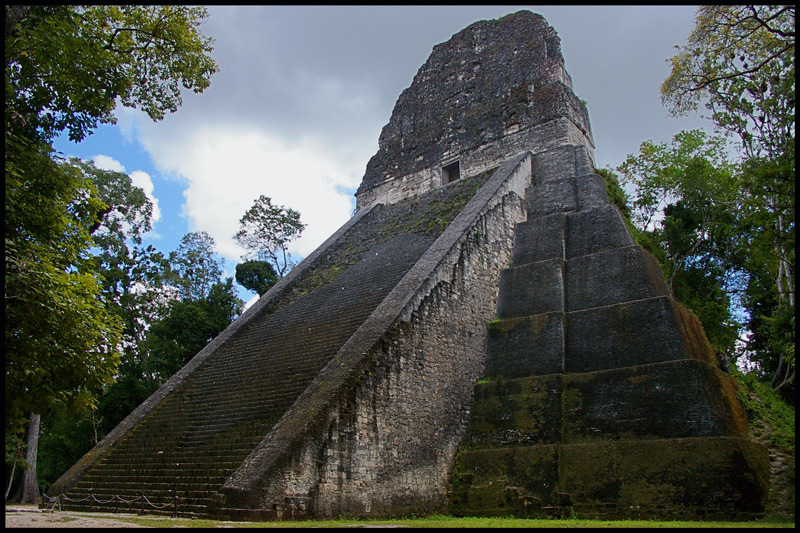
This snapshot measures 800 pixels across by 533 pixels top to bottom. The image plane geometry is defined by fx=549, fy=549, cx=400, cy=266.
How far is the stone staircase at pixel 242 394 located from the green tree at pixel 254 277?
7.90m

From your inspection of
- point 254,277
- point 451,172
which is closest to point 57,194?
point 451,172

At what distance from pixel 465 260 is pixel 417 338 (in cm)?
231

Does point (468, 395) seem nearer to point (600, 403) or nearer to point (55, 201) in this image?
point (600, 403)

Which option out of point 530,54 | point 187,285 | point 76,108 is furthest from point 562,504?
point 187,285

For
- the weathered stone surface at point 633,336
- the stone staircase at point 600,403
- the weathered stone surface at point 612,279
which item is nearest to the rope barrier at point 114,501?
the stone staircase at point 600,403

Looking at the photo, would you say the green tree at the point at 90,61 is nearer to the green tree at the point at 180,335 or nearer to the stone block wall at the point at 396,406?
the stone block wall at the point at 396,406

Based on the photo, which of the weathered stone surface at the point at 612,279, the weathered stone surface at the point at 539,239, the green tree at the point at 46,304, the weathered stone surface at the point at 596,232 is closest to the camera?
the green tree at the point at 46,304

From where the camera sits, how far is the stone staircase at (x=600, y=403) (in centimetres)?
696

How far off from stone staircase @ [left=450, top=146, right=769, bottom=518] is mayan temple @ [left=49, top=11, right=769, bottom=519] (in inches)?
1.1

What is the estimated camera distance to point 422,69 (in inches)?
774

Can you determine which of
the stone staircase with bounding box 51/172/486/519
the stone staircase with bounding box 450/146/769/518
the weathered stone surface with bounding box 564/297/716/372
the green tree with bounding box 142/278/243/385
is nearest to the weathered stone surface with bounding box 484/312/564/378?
the stone staircase with bounding box 450/146/769/518

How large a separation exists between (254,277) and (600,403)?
16.0 metres

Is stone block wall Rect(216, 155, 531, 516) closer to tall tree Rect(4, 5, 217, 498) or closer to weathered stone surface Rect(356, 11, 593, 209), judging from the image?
tall tree Rect(4, 5, 217, 498)

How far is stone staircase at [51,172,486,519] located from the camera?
24.4 ft
